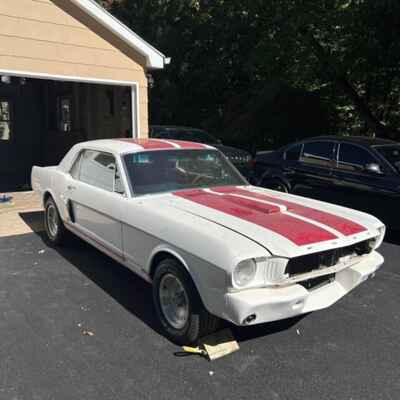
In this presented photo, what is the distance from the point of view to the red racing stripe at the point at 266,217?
3160 mm

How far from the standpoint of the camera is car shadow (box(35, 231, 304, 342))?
3658mm

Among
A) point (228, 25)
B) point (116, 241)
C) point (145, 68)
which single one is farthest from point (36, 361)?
point (228, 25)

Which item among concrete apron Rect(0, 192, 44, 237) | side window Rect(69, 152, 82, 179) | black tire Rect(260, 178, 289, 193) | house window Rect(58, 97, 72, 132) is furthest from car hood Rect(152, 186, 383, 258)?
house window Rect(58, 97, 72, 132)

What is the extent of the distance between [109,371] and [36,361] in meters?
0.58

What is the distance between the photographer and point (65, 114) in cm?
1313

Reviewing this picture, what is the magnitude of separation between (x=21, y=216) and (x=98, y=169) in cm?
372

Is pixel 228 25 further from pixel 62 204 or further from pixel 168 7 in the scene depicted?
pixel 62 204

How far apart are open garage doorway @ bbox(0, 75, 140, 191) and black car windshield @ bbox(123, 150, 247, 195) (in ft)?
22.6

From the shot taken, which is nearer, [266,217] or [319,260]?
[319,260]

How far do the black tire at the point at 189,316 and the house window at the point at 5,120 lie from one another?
11.4 m

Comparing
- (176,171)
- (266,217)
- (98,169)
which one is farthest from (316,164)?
(266,217)

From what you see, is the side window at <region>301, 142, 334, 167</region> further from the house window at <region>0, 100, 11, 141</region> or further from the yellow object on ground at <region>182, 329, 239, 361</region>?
the house window at <region>0, 100, 11, 141</region>

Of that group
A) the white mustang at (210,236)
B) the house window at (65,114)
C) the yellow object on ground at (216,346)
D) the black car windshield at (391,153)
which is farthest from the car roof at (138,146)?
the house window at (65,114)

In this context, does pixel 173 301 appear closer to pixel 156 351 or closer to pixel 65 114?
pixel 156 351
